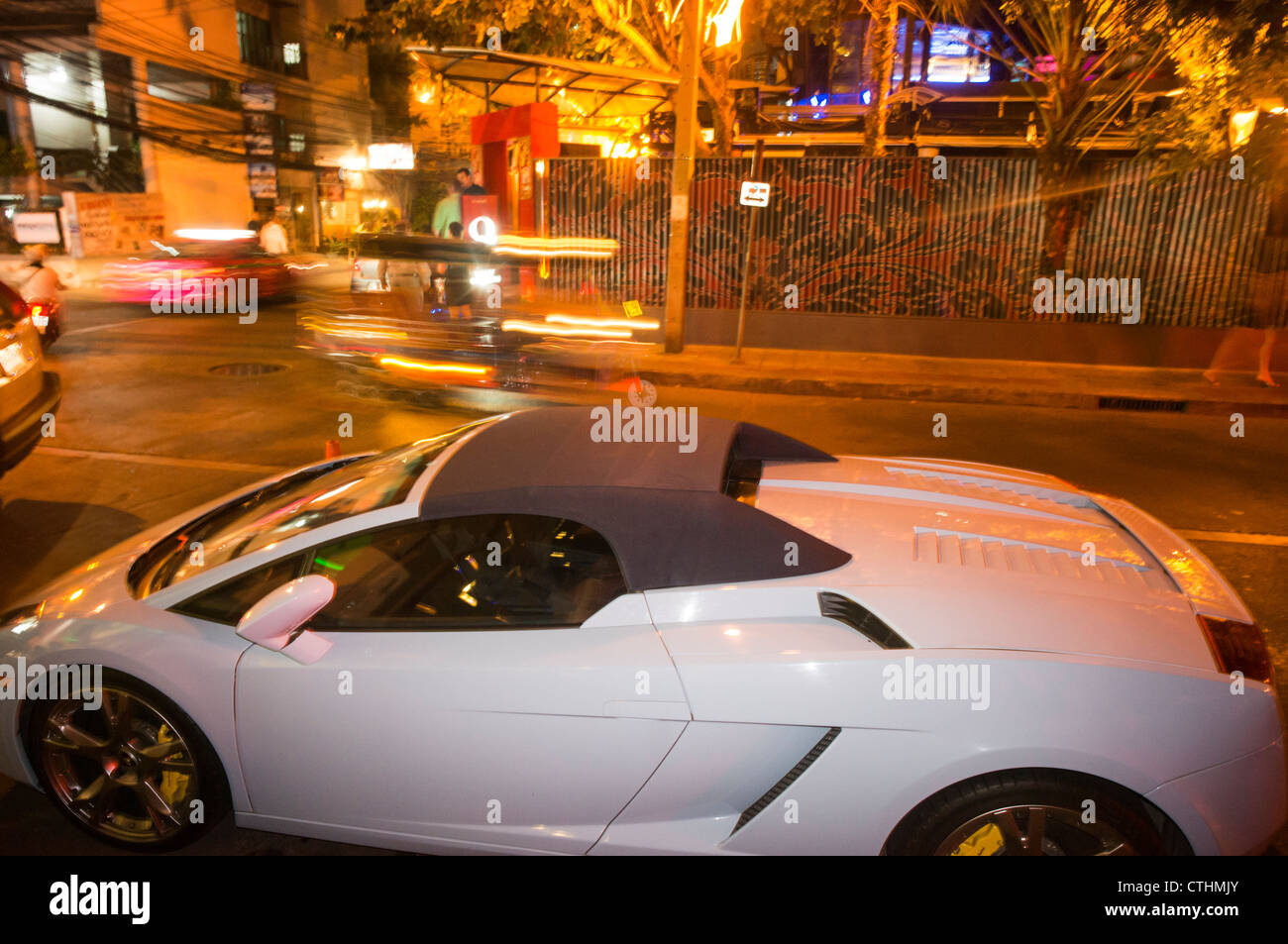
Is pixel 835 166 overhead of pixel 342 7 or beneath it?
beneath

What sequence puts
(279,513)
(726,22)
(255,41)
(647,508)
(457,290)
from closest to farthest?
(647,508) → (279,513) → (457,290) → (726,22) → (255,41)

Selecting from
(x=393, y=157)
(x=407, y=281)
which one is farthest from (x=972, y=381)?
(x=393, y=157)

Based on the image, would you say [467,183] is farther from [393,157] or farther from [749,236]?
[393,157]

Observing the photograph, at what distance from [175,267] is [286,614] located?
1698 cm

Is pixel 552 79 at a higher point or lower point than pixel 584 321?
higher

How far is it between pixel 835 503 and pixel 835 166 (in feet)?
39.7

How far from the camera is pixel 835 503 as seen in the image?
3.30 m

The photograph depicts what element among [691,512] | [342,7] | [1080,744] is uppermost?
[342,7]

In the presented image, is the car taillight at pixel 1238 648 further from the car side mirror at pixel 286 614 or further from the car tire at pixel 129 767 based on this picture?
the car tire at pixel 129 767

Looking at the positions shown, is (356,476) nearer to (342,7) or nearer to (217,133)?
(217,133)

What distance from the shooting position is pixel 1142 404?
10930 millimetres

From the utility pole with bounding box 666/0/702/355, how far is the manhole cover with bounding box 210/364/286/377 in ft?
18.1
